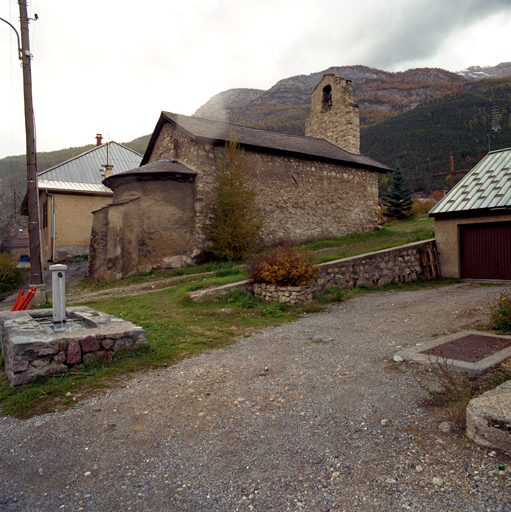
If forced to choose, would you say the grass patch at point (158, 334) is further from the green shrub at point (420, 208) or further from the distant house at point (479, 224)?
the green shrub at point (420, 208)

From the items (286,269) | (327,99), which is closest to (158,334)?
(286,269)

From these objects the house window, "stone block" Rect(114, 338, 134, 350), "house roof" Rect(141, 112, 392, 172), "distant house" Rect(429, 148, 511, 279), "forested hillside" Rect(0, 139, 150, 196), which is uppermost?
"forested hillside" Rect(0, 139, 150, 196)

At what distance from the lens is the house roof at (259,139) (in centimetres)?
1557

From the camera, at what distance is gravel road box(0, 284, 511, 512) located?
7.81 feet

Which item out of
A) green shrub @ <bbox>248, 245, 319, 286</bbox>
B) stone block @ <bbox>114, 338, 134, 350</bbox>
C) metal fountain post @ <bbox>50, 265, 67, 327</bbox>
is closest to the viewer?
stone block @ <bbox>114, 338, 134, 350</bbox>

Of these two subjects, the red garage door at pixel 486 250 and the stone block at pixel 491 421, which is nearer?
the stone block at pixel 491 421

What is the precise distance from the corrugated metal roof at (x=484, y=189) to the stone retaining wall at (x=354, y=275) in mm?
1464

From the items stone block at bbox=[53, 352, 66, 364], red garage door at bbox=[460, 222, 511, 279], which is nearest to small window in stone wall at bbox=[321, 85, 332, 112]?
red garage door at bbox=[460, 222, 511, 279]

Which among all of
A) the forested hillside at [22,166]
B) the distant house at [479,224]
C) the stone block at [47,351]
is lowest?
the stone block at [47,351]

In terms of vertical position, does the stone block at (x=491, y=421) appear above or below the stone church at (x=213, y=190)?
below

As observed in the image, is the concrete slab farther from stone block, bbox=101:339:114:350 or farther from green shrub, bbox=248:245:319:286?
green shrub, bbox=248:245:319:286

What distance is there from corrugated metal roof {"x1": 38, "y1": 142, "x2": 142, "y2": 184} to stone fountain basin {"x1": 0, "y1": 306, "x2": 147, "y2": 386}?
18.9m

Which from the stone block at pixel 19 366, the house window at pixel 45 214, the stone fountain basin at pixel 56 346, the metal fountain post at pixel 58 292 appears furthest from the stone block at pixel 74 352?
the house window at pixel 45 214

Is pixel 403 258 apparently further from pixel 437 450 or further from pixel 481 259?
pixel 437 450
